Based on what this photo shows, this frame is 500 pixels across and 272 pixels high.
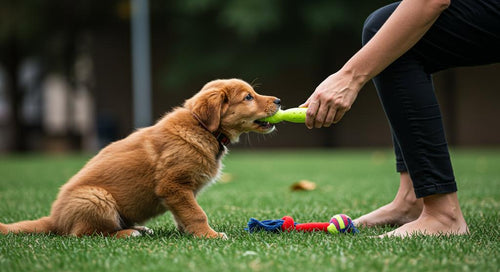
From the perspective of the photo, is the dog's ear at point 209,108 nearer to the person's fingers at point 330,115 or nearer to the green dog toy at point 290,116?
the green dog toy at point 290,116

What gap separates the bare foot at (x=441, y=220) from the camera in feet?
8.71

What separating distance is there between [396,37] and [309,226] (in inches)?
42.1

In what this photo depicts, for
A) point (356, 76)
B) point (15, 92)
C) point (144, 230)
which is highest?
point (356, 76)

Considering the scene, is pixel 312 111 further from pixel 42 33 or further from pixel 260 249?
pixel 42 33

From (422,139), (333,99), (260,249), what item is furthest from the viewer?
(422,139)

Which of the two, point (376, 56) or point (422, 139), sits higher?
point (376, 56)

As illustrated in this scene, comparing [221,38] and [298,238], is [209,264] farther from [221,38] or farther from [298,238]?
[221,38]

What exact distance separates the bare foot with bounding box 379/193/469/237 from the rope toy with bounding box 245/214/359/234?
0.73 ft

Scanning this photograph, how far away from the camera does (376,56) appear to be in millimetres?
2494

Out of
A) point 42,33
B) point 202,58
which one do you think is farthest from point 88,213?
point 42,33

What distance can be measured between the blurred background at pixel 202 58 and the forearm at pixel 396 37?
446 inches

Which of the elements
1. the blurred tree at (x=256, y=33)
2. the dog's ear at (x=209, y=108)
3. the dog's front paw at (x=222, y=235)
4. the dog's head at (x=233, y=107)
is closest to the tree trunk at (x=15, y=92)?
the blurred tree at (x=256, y=33)

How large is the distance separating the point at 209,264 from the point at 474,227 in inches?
62.9

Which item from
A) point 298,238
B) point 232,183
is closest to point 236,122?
point 298,238
